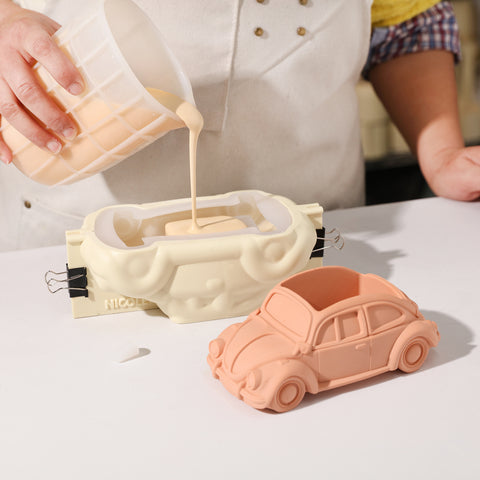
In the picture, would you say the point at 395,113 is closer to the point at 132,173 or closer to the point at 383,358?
the point at 132,173

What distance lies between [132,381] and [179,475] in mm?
145

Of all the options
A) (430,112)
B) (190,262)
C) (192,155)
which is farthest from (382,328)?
(430,112)

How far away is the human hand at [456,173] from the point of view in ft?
3.47

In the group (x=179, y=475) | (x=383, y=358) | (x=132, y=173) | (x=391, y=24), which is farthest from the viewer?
(x=391, y=24)

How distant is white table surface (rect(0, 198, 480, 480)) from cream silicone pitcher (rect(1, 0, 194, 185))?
174 millimetres

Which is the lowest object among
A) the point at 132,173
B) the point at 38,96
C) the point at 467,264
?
the point at 467,264

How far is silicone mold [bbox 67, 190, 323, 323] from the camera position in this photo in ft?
2.24

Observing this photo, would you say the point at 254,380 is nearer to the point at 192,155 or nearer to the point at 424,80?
the point at 192,155

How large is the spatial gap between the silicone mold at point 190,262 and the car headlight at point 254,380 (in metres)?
0.17

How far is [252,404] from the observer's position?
1.85ft

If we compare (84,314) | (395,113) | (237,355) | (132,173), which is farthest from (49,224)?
(395,113)

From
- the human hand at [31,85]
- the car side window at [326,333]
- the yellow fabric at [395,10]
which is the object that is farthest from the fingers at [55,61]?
the yellow fabric at [395,10]

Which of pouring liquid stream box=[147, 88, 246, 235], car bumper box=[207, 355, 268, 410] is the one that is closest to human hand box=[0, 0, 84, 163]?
pouring liquid stream box=[147, 88, 246, 235]

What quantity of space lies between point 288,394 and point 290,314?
77 millimetres
